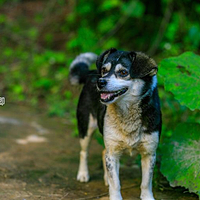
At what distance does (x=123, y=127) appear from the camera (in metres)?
3.83

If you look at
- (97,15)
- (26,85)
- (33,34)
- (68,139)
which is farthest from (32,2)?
(68,139)

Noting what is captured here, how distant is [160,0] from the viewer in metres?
9.96

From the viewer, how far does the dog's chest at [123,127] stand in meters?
3.79

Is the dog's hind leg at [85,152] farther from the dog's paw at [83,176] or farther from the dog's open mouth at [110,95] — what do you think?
the dog's open mouth at [110,95]

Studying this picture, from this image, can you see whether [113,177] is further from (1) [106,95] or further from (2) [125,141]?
(1) [106,95]

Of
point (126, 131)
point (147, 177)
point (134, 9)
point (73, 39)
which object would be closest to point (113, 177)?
point (147, 177)

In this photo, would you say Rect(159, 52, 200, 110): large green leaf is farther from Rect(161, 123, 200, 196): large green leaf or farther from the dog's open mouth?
the dog's open mouth

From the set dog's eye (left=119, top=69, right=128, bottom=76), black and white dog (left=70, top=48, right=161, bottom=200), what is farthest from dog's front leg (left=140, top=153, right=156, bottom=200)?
dog's eye (left=119, top=69, right=128, bottom=76)

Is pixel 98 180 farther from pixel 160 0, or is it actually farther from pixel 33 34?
pixel 33 34

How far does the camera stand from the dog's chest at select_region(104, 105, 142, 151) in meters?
3.79

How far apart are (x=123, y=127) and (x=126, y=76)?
0.55 m

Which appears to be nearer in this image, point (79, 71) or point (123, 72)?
point (123, 72)

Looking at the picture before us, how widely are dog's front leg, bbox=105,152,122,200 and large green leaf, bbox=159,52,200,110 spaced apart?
987 millimetres

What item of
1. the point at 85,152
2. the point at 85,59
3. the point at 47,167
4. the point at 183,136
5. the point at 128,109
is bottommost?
the point at 47,167
